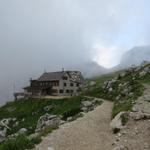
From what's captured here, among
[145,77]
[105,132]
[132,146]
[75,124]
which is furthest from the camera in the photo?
[145,77]

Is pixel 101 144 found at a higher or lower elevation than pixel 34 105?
higher

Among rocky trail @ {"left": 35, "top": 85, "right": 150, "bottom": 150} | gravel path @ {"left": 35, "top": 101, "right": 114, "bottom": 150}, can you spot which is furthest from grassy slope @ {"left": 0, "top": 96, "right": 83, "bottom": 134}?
gravel path @ {"left": 35, "top": 101, "right": 114, "bottom": 150}

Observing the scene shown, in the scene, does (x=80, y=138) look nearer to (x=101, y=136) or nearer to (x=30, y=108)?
(x=101, y=136)

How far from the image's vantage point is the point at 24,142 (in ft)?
78.9

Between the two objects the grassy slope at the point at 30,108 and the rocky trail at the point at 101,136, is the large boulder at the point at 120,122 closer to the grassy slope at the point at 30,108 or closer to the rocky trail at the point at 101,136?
the rocky trail at the point at 101,136

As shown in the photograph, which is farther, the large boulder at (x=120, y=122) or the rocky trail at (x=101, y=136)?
the large boulder at (x=120, y=122)

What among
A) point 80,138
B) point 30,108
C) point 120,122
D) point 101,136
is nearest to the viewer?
point 80,138

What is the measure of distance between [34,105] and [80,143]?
87.4 m

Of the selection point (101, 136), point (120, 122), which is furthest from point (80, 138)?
point (120, 122)

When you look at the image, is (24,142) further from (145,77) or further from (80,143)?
(145,77)

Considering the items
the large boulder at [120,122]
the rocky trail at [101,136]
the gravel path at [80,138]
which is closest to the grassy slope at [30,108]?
the large boulder at [120,122]

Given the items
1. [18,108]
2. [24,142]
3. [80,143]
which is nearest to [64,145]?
[80,143]

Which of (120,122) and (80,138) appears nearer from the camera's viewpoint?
(80,138)

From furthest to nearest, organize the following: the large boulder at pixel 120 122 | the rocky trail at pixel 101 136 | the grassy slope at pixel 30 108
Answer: the grassy slope at pixel 30 108 < the large boulder at pixel 120 122 < the rocky trail at pixel 101 136
